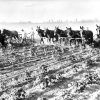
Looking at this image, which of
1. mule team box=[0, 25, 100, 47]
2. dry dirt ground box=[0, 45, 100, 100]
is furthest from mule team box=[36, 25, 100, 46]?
dry dirt ground box=[0, 45, 100, 100]

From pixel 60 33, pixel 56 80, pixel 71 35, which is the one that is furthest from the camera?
pixel 60 33

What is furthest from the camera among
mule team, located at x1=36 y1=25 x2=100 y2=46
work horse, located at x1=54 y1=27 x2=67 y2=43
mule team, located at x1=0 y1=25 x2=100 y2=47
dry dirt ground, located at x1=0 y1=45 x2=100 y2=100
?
work horse, located at x1=54 y1=27 x2=67 y2=43

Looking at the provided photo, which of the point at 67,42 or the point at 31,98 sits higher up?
the point at 67,42

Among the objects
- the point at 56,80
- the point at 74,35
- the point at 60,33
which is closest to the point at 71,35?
the point at 74,35

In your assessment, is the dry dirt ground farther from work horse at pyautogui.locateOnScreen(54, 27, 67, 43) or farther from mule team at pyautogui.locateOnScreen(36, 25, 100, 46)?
work horse at pyautogui.locateOnScreen(54, 27, 67, 43)

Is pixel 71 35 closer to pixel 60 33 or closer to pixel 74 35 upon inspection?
pixel 74 35

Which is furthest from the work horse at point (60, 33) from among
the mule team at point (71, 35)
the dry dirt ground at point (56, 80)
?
the dry dirt ground at point (56, 80)

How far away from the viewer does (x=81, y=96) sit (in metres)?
10.2

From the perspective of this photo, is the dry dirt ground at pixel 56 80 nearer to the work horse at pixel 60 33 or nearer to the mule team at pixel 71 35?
the mule team at pixel 71 35

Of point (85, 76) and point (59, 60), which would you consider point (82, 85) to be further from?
point (59, 60)

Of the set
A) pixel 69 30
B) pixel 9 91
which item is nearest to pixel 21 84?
pixel 9 91

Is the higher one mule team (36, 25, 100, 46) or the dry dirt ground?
mule team (36, 25, 100, 46)

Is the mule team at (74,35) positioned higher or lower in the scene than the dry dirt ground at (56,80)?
higher

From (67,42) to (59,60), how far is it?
32.4ft
